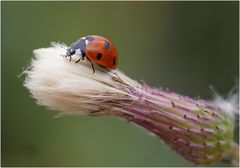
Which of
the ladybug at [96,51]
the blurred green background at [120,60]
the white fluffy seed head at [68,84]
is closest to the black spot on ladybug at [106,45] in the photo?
the ladybug at [96,51]

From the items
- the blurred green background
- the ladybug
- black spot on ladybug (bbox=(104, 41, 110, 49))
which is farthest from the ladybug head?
the blurred green background

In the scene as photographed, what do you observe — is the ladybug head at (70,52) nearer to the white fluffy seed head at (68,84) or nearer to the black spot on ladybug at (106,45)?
the white fluffy seed head at (68,84)

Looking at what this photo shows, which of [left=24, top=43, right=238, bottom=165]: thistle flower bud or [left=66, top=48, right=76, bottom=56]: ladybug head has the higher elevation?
[left=66, top=48, right=76, bottom=56]: ladybug head

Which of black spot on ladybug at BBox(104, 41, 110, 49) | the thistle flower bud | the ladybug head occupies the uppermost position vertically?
black spot on ladybug at BBox(104, 41, 110, 49)

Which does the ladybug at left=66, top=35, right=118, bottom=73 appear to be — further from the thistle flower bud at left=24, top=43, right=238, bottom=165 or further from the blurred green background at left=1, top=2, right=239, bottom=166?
the blurred green background at left=1, top=2, right=239, bottom=166

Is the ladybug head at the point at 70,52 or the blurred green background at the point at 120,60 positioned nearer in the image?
the ladybug head at the point at 70,52

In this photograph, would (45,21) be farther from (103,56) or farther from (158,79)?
(103,56)

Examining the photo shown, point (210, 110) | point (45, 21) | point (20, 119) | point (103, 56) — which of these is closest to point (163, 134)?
point (210, 110)
